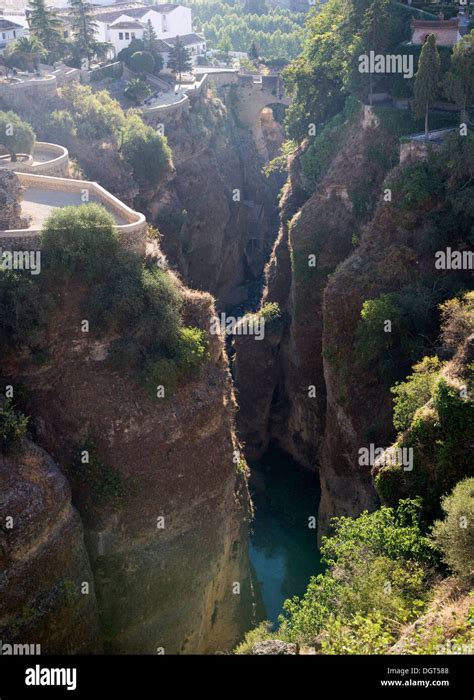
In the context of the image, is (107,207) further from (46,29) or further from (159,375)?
(46,29)

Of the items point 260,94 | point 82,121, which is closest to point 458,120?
point 82,121

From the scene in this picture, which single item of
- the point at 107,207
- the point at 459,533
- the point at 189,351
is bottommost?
the point at 459,533

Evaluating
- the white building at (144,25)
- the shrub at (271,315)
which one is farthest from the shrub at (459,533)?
the white building at (144,25)

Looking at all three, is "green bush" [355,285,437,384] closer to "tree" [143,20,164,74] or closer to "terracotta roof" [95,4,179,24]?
"tree" [143,20,164,74]

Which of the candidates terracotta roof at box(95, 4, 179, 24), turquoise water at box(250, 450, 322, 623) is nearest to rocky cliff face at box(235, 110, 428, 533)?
turquoise water at box(250, 450, 322, 623)

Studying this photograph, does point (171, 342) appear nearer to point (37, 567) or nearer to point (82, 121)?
point (37, 567)

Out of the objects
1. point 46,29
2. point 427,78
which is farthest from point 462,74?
point 46,29
